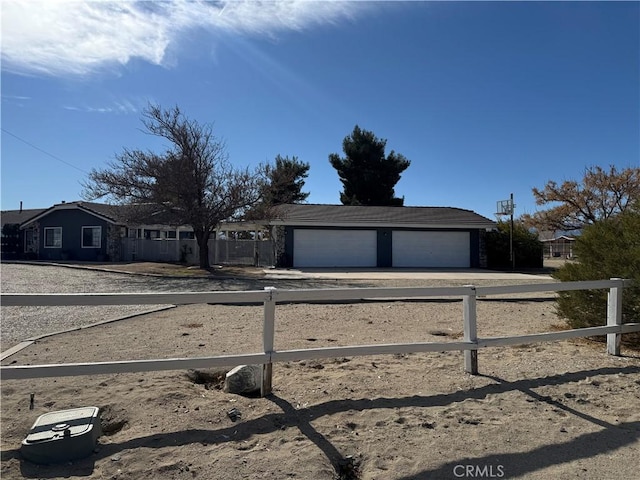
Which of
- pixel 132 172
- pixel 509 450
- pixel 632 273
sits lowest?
pixel 509 450

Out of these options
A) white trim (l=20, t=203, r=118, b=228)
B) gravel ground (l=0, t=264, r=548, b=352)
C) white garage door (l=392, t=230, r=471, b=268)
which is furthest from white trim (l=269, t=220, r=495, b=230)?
white trim (l=20, t=203, r=118, b=228)

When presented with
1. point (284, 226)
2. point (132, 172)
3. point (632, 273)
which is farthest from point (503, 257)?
A: point (632, 273)

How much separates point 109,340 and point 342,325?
4.16 m

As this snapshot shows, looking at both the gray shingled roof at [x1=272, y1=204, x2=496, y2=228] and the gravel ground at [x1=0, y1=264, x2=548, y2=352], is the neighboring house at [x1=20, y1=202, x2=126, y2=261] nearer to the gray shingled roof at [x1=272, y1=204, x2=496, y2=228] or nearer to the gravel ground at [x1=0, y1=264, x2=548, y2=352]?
the gravel ground at [x1=0, y1=264, x2=548, y2=352]

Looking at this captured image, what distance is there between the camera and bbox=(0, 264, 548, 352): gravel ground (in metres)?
9.41

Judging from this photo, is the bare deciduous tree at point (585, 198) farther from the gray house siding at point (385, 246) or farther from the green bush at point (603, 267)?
the green bush at point (603, 267)

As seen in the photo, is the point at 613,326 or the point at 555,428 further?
the point at 613,326

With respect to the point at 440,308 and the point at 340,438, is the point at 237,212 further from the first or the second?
the point at 340,438

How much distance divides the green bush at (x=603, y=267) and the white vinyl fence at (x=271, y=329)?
0.37 metres

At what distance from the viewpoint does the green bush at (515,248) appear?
1195 inches

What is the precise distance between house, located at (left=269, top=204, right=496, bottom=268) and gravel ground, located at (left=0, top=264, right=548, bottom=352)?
8.30 m

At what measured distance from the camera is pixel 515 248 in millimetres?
30406

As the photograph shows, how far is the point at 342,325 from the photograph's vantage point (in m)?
9.20

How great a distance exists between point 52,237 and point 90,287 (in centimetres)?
2109
